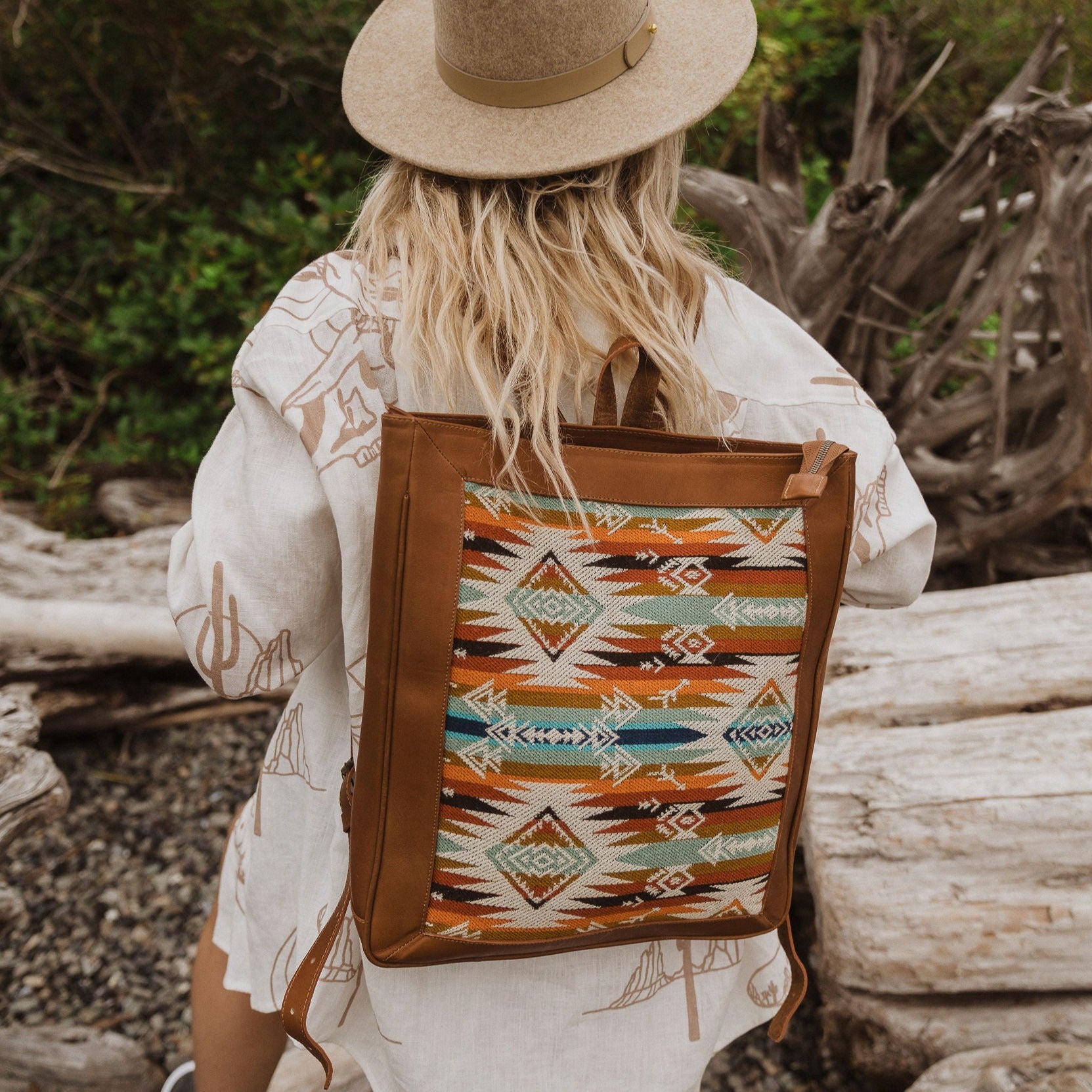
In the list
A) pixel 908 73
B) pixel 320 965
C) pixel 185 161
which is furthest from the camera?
pixel 185 161

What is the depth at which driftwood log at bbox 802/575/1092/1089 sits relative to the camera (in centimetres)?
187

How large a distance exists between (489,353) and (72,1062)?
188 cm

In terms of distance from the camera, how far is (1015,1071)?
167 cm

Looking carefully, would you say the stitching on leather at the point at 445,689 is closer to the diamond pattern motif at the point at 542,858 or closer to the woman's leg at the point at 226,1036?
the diamond pattern motif at the point at 542,858

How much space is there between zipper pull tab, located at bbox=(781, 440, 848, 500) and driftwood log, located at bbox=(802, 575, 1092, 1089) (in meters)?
1.14

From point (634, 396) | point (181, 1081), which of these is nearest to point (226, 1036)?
point (181, 1081)

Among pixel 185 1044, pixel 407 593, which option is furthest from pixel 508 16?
pixel 185 1044

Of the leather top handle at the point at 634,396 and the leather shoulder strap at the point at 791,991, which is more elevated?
the leather top handle at the point at 634,396

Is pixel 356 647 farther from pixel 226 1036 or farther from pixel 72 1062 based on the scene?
pixel 72 1062

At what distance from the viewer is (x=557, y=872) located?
1147mm

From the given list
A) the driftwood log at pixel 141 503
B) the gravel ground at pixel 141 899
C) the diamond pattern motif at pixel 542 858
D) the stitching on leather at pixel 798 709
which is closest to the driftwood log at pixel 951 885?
the gravel ground at pixel 141 899

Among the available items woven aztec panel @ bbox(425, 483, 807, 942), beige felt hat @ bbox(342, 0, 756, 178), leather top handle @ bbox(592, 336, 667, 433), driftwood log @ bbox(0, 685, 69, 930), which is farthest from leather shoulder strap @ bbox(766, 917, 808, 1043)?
driftwood log @ bbox(0, 685, 69, 930)

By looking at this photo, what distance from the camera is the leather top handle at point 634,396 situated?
1132 mm

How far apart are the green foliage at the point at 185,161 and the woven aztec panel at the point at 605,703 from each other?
126 inches
